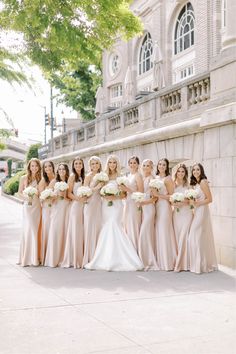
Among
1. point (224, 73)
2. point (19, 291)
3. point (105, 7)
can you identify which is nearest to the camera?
point (19, 291)

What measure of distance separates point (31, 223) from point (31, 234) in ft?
0.67

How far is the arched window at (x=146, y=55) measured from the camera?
27.8 metres

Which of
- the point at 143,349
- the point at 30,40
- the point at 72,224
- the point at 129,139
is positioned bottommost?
the point at 143,349

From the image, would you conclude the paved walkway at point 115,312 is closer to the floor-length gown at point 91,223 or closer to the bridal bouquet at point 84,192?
the floor-length gown at point 91,223

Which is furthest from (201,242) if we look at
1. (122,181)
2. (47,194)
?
(47,194)

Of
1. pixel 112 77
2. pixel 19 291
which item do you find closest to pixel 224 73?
pixel 19 291

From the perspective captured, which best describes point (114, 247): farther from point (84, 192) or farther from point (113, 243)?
point (84, 192)

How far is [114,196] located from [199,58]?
13.7 meters

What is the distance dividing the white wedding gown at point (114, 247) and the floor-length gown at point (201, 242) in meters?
0.95

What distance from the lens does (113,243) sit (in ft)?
31.9

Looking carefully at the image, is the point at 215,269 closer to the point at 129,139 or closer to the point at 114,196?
the point at 114,196

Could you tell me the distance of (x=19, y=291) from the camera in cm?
768

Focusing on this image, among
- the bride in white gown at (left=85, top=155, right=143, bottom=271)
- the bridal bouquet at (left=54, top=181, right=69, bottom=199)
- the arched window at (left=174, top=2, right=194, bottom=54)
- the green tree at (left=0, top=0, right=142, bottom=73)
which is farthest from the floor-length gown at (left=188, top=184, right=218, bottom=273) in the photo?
the arched window at (left=174, top=2, right=194, bottom=54)

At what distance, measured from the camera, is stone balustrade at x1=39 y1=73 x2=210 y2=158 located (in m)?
12.5
